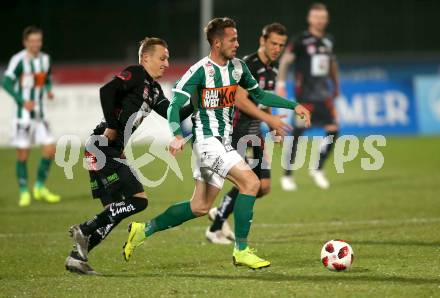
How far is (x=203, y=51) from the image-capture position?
28.1 m

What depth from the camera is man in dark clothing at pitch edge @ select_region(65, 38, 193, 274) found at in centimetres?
839

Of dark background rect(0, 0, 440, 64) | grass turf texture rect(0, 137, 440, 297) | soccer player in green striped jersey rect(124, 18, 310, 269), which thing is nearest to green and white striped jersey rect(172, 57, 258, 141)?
soccer player in green striped jersey rect(124, 18, 310, 269)

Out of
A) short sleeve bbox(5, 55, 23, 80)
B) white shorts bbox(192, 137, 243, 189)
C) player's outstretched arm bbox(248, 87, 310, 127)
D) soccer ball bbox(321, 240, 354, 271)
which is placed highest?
player's outstretched arm bbox(248, 87, 310, 127)

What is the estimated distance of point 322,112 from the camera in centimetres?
1638

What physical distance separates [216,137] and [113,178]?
1009 millimetres

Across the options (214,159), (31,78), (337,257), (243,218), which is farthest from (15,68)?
(337,257)

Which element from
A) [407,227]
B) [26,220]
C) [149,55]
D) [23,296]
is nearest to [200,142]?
[149,55]

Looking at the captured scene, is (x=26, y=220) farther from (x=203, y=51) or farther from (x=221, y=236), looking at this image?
(x=203, y=51)

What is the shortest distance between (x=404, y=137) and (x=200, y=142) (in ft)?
54.3

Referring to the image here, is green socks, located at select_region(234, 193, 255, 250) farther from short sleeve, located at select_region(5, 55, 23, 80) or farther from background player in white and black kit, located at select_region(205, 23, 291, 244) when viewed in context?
short sleeve, located at select_region(5, 55, 23, 80)

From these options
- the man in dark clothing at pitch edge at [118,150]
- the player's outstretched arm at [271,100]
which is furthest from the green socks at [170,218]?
the player's outstretched arm at [271,100]

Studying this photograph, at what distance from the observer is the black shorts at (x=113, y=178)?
8508 mm

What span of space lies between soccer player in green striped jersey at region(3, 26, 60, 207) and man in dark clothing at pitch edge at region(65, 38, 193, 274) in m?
6.19

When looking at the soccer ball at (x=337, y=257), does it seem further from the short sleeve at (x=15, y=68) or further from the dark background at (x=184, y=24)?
the dark background at (x=184, y=24)
